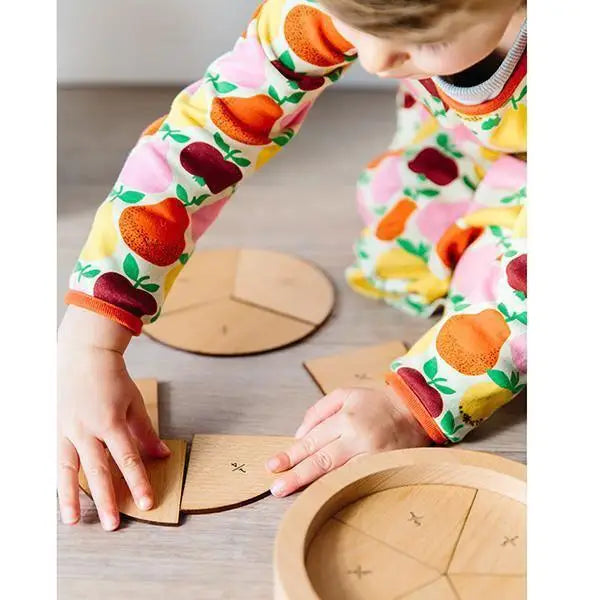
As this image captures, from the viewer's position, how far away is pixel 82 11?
1.39m

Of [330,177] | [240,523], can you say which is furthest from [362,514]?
[330,177]

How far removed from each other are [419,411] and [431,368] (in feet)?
0.12

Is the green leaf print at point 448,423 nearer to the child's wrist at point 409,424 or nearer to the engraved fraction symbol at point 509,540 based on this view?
the child's wrist at point 409,424

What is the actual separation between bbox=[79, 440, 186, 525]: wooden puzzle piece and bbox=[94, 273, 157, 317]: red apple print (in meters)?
0.11

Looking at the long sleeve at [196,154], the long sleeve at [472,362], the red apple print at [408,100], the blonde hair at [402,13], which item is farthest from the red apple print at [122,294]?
the red apple print at [408,100]

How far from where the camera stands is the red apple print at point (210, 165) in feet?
2.80

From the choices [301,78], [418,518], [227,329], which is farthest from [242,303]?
[418,518]

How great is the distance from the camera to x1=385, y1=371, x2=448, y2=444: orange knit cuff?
81 cm

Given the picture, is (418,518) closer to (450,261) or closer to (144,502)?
(144,502)

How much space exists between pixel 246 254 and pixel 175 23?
1.41ft

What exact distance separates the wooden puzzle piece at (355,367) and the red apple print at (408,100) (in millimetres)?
308

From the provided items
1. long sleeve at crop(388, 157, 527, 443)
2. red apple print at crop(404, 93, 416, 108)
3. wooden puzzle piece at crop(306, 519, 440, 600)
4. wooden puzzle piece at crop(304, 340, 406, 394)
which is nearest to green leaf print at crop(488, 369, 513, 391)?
long sleeve at crop(388, 157, 527, 443)

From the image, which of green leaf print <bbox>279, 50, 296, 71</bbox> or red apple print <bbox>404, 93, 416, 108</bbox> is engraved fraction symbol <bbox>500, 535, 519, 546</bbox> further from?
red apple print <bbox>404, 93, 416, 108</bbox>
